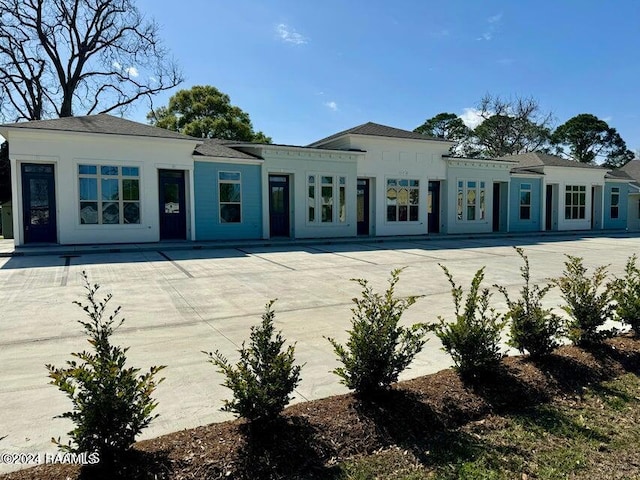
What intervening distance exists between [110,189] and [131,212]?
3.44 ft

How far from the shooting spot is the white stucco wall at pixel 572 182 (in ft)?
84.8

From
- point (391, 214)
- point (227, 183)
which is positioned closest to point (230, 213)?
point (227, 183)

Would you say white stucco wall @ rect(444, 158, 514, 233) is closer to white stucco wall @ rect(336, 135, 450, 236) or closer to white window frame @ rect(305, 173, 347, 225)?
white stucco wall @ rect(336, 135, 450, 236)

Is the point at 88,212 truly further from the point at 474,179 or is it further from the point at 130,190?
the point at 474,179

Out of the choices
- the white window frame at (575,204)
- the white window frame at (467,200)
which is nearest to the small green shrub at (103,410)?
the white window frame at (467,200)

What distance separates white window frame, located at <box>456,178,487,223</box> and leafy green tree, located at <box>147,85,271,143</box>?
16818 mm

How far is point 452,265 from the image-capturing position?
11930 mm

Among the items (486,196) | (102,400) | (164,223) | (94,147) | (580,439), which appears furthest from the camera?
(486,196)

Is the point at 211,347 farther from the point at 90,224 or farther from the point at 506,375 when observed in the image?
the point at 90,224

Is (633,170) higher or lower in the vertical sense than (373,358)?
higher

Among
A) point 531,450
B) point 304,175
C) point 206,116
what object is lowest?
point 531,450

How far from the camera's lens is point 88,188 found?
49.0 ft

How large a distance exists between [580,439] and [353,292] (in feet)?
17.4

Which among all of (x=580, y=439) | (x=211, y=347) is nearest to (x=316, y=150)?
(x=211, y=347)
